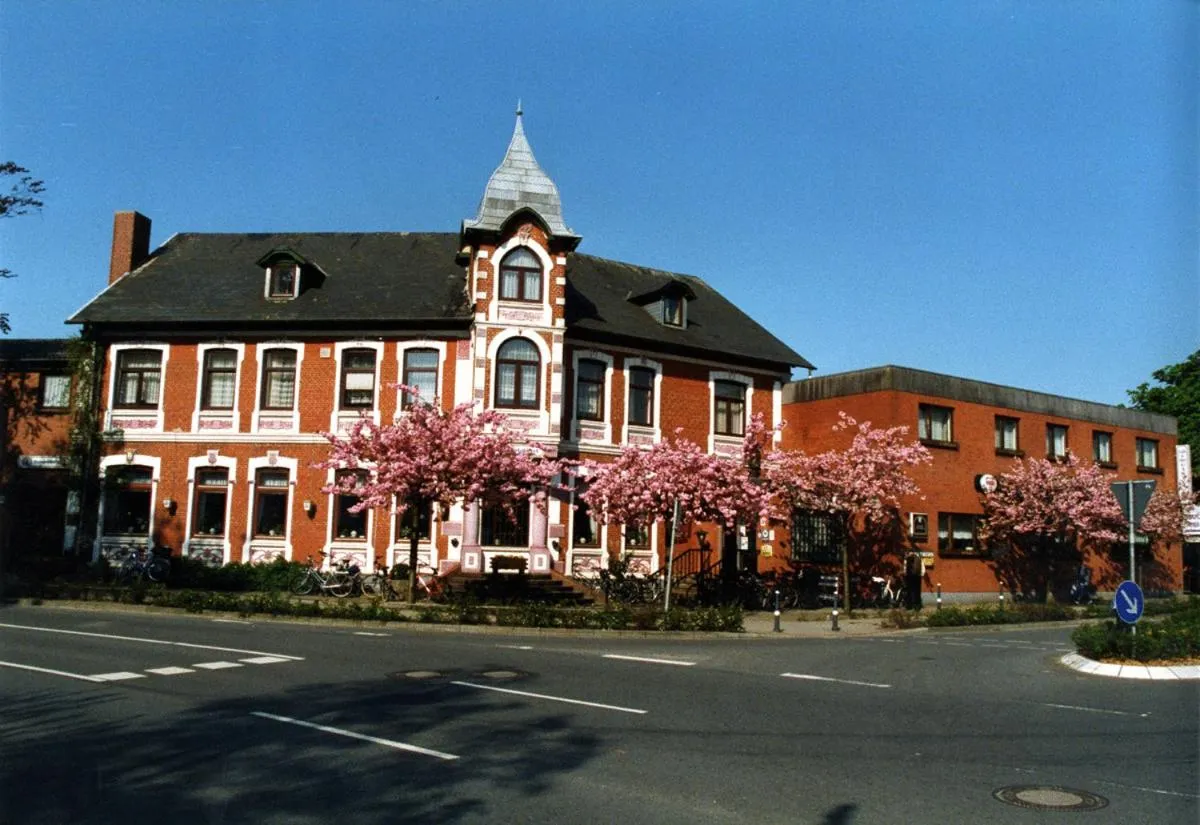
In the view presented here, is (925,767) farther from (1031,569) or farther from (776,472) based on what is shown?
(1031,569)

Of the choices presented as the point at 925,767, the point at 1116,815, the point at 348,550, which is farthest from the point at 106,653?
the point at 348,550

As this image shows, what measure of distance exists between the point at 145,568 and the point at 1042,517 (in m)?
27.7

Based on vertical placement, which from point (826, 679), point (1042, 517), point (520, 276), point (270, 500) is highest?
point (520, 276)

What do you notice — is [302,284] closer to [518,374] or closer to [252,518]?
[252,518]

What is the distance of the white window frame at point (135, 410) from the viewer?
3002 centimetres

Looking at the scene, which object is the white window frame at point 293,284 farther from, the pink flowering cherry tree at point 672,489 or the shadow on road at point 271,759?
the shadow on road at point 271,759

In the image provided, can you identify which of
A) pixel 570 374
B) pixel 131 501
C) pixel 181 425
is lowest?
pixel 131 501

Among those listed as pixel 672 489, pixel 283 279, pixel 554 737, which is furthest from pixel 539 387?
pixel 554 737

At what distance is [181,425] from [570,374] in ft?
38.4

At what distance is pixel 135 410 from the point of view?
3016cm

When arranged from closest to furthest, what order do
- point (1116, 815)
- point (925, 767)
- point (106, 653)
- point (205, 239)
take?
1. point (1116, 815)
2. point (925, 767)
3. point (106, 653)
4. point (205, 239)

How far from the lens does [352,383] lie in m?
29.8

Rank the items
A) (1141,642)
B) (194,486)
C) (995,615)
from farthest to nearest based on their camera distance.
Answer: (194,486) → (995,615) → (1141,642)

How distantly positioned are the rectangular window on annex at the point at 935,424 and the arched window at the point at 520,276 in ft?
44.4
